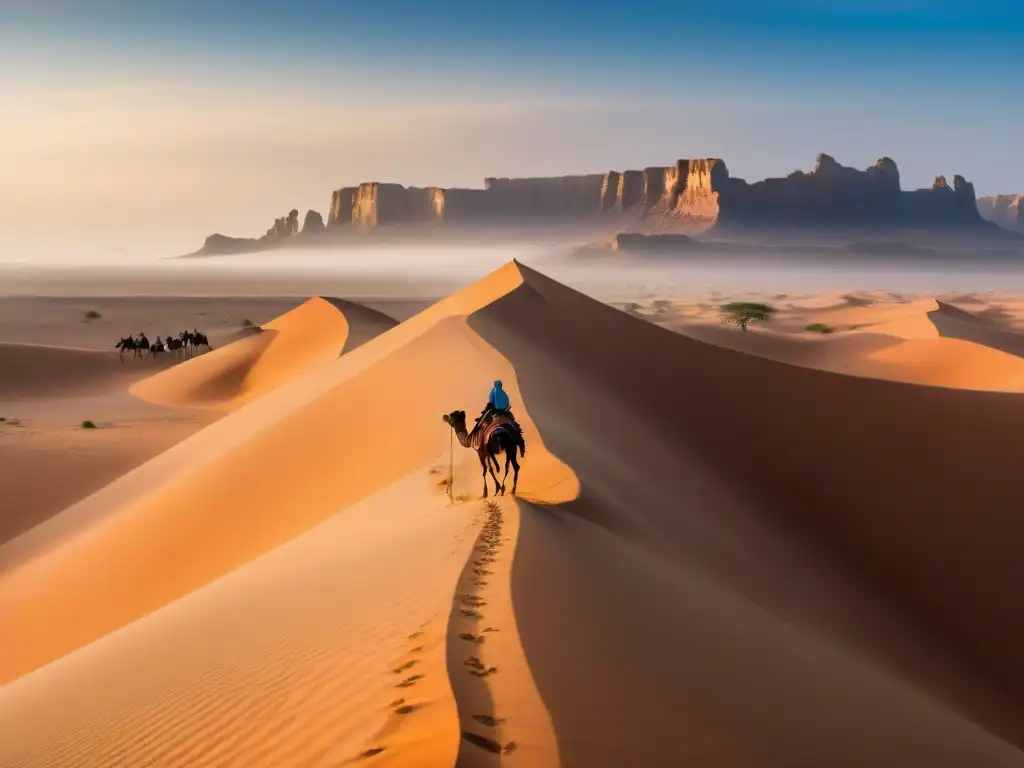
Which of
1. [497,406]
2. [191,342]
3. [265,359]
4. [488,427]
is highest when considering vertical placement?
[497,406]

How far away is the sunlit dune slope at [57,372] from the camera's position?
36156mm

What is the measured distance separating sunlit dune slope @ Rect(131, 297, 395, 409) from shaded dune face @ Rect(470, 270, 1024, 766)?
48.8 ft

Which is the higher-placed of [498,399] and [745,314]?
[498,399]

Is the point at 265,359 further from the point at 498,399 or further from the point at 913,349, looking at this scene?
the point at 498,399

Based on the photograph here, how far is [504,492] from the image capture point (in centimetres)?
1067

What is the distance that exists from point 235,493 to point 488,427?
7.19 m

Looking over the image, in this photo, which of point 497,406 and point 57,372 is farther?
point 57,372

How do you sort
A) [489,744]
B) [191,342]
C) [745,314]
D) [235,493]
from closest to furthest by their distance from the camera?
[489,744]
[235,493]
[191,342]
[745,314]

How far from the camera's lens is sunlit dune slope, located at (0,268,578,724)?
1302cm

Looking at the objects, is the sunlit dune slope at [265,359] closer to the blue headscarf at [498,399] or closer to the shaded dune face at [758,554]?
the shaded dune face at [758,554]

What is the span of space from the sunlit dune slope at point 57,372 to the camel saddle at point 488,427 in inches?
1144

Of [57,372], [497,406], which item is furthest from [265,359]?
[497,406]

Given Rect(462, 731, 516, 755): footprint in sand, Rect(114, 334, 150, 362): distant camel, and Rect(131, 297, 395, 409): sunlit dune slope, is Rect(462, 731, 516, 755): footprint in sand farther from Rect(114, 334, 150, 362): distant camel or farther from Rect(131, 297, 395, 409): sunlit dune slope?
Rect(114, 334, 150, 362): distant camel

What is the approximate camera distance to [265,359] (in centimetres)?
3988
